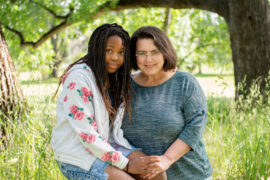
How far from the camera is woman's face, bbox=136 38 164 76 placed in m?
2.28

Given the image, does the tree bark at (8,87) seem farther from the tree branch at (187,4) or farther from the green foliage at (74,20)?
the tree branch at (187,4)

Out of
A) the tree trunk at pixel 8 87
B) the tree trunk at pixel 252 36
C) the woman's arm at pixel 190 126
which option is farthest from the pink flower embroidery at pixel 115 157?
the tree trunk at pixel 252 36

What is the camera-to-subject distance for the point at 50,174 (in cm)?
252

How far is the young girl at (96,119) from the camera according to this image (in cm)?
192

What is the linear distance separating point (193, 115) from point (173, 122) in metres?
0.16

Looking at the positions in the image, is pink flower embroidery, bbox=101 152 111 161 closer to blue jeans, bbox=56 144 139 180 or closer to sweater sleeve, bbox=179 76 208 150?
blue jeans, bbox=56 144 139 180

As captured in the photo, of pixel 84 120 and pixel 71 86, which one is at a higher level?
pixel 71 86

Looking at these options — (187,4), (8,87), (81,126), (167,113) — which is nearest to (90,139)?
(81,126)

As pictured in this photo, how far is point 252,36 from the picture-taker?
185 inches

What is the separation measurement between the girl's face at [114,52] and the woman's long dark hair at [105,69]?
3 centimetres

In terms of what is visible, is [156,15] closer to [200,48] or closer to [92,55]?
[200,48]

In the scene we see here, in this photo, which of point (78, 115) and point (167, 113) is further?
point (167, 113)

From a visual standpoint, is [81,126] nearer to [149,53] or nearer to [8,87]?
[149,53]

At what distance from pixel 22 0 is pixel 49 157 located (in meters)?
5.41
